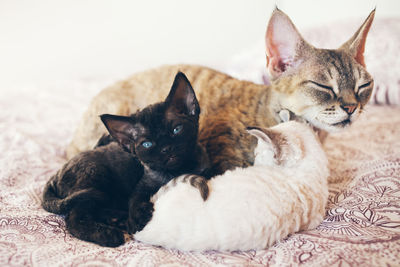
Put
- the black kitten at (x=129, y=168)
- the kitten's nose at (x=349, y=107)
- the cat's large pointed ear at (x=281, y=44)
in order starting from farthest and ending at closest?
the cat's large pointed ear at (x=281, y=44) → the kitten's nose at (x=349, y=107) → the black kitten at (x=129, y=168)

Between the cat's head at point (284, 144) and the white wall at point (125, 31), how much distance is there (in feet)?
9.63

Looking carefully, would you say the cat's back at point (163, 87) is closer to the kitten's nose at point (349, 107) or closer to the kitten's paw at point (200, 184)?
the kitten's nose at point (349, 107)

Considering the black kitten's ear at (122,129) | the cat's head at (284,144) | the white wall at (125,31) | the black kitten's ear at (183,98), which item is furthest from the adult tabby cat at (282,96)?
the white wall at (125,31)

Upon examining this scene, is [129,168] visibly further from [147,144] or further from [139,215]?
[139,215]

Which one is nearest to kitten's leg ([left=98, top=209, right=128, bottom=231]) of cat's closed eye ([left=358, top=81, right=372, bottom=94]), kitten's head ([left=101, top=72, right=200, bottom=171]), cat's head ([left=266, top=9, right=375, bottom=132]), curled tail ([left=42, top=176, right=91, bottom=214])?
curled tail ([left=42, top=176, right=91, bottom=214])

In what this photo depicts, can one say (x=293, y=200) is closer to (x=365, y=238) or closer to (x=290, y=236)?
(x=290, y=236)

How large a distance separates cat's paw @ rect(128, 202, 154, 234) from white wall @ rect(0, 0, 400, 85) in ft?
11.0

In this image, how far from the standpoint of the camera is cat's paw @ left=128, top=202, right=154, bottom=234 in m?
1.06

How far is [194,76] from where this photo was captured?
1.99 m

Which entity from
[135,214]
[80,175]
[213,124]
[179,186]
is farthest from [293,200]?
[80,175]

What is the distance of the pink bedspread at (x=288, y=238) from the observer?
3.05ft

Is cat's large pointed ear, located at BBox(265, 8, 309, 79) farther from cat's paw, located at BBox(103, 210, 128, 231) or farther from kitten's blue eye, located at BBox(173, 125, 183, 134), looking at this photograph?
cat's paw, located at BBox(103, 210, 128, 231)

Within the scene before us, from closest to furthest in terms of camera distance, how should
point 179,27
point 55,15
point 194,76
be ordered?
point 194,76
point 55,15
point 179,27

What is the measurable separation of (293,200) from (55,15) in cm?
391
